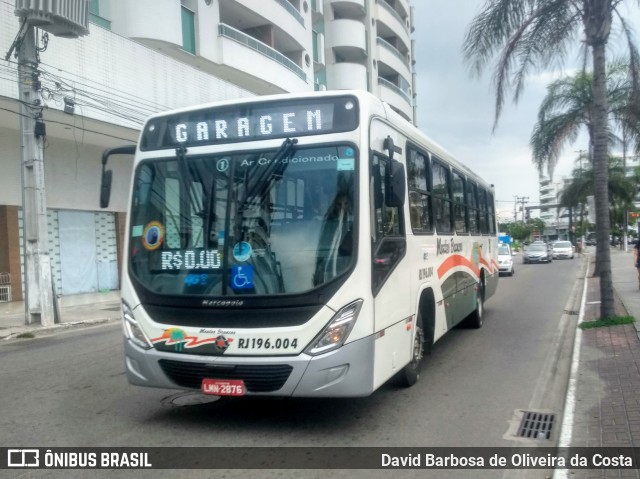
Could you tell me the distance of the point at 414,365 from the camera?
6762 mm

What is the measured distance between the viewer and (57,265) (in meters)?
20.0

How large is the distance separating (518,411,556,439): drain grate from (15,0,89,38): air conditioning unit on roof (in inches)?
504

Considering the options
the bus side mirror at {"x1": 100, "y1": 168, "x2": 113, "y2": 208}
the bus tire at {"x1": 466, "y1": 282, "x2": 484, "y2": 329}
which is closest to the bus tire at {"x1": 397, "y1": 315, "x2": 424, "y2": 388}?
the bus side mirror at {"x1": 100, "y1": 168, "x2": 113, "y2": 208}

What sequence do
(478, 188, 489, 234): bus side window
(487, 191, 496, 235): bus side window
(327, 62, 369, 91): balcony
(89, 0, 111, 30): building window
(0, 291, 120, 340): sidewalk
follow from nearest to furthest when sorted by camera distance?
(478, 188, 489, 234): bus side window
(0, 291, 120, 340): sidewalk
(487, 191, 496, 235): bus side window
(89, 0, 111, 30): building window
(327, 62, 369, 91): balcony

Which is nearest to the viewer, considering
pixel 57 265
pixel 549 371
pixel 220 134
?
pixel 220 134

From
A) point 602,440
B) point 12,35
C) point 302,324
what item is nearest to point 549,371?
point 602,440

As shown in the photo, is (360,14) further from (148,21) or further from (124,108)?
(124,108)

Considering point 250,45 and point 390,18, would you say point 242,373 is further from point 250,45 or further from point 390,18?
point 390,18

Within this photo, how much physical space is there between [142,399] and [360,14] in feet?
126

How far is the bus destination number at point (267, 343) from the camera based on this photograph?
4.95m

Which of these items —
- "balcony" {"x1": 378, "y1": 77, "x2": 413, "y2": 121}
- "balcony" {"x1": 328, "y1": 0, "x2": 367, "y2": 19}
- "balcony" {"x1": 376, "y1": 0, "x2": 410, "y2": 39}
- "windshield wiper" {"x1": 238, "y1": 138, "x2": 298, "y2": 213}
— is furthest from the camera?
"balcony" {"x1": 376, "y1": 0, "x2": 410, "y2": 39}

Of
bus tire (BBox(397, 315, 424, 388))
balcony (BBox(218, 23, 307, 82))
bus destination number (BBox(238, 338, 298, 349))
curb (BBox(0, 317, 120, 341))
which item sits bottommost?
curb (BBox(0, 317, 120, 341))

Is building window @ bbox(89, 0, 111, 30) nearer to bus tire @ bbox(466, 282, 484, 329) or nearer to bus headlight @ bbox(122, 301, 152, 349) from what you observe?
bus tire @ bbox(466, 282, 484, 329)

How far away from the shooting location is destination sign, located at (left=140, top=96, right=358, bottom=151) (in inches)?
211
